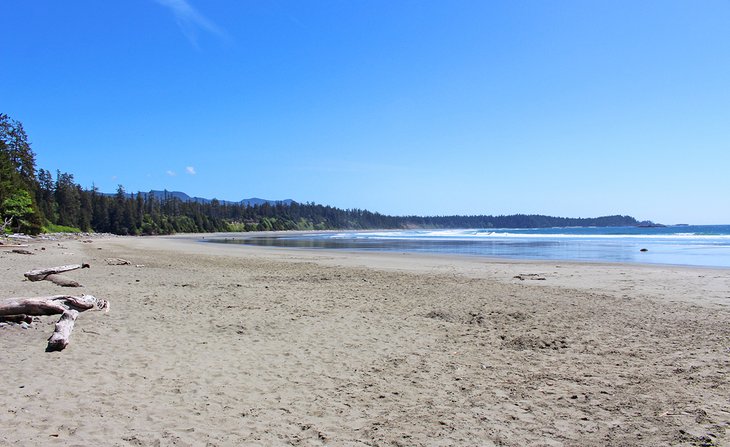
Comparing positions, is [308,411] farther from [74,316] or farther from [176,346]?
[74,316]

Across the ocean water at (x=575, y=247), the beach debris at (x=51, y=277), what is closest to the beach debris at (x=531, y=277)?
the ocean water at (x=575, y=247)

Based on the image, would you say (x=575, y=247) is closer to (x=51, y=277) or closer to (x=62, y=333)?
(x=51, y=277)

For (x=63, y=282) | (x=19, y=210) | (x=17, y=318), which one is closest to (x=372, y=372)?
(x=17, y=318)

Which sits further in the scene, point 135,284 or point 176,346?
point 135,284

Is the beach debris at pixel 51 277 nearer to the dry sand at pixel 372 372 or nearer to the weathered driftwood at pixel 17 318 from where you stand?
the dry sand at pixel 372 372

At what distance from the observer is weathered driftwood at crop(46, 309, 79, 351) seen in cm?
754

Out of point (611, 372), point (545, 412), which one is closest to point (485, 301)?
point (611, 372)

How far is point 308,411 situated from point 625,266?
77.6 feet

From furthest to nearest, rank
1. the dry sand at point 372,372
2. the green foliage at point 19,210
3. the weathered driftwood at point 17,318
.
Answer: the green foliage at point 19,210, the weathered driftwood at point 17,318, the dry sand at point 372,372

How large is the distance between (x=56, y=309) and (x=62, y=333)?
201cm

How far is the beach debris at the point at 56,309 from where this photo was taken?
303 inches

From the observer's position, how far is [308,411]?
555 cm

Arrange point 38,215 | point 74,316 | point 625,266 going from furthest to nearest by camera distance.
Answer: point 38,215
point 625,266
point 74,316

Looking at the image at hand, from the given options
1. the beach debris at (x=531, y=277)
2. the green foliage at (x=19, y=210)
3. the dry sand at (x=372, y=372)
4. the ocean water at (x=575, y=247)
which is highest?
the green foliage at (x=19, y=210)
